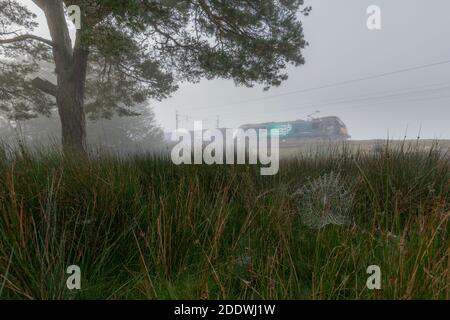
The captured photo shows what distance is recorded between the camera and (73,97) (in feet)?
29.3

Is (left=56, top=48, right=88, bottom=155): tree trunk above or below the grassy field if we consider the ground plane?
above

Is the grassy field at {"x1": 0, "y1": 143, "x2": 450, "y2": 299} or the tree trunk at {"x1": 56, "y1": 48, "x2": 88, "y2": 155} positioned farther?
the tree trunk at {"x1": 56, "y1": 48, "x2": 88, "y2": 155}

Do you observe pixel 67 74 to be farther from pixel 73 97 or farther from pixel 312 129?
pixel 312 129

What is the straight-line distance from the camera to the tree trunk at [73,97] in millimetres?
8695

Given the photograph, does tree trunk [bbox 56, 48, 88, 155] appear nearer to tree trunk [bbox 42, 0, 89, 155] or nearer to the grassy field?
tree trunk [bbox 42, 0, 89, 155]

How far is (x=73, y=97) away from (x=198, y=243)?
8.44 m

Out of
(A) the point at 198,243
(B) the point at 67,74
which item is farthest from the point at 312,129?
(A) the point at 198,243

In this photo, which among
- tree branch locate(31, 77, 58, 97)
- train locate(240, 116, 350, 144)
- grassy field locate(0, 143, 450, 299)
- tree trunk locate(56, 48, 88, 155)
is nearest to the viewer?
grassy field locate(0, 143, 450, 299)

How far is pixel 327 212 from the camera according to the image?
2.84 metres

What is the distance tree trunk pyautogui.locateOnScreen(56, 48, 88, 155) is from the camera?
870cm

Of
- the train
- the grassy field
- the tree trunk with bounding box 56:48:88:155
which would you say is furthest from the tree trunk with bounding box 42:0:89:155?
the train

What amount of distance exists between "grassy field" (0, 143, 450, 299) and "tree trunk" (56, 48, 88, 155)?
5382mm
